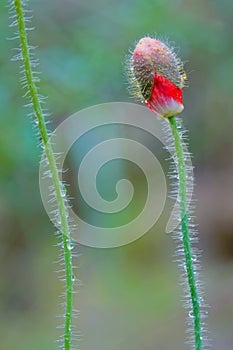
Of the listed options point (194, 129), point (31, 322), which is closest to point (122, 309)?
point (31, 322)

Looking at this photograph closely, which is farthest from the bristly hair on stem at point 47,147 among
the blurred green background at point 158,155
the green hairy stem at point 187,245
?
the blurred green background at point 158,155

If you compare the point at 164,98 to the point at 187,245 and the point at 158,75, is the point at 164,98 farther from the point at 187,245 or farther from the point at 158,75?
the point at 187,245

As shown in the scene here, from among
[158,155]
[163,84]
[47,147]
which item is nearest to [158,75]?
[163,84]

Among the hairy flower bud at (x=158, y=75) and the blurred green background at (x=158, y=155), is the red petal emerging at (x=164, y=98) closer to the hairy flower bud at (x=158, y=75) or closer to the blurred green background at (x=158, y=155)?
the hairy flower bud at (x=158, y=75)

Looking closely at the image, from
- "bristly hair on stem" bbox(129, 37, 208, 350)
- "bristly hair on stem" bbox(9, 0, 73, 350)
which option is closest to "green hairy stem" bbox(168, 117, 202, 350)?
"bristly hair on stem" bbox(129, 37, 208, 350)

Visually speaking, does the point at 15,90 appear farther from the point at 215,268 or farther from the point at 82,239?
the point at 215,268

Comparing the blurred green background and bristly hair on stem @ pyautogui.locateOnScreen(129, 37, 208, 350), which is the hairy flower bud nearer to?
bristly hair on stem @ pyautogui.locateOnScreen(129, 37, 208, 350)
